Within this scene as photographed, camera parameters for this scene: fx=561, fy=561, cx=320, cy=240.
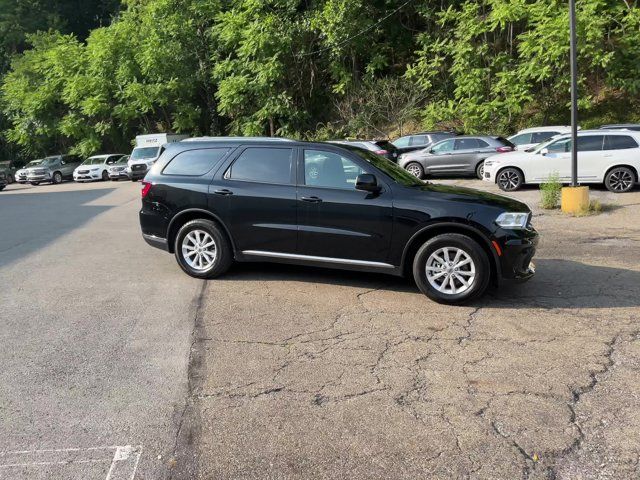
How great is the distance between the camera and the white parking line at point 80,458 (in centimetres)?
305

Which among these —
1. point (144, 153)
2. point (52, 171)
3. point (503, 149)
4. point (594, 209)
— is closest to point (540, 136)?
point (503, 149)

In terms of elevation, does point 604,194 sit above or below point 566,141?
below

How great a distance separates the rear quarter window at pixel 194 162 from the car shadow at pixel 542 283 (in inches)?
54.9

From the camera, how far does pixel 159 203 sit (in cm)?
724

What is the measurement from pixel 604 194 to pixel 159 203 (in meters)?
11.5

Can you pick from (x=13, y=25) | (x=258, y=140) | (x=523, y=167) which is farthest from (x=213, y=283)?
(x=13, y=25)

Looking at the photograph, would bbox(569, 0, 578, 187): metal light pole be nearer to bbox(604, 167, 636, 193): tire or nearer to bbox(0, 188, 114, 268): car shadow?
bbox(604, 167, 636, 193): tire

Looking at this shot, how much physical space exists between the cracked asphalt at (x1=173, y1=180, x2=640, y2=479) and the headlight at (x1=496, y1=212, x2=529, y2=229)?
812 millimetres

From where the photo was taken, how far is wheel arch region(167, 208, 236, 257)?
687 cm

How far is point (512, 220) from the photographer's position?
5773 millimetres

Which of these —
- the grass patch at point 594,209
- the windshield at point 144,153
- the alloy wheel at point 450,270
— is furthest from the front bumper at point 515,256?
the windshield at point 144,153

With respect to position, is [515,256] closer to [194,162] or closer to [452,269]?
[452,269]

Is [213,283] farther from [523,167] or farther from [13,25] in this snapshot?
[13,25]

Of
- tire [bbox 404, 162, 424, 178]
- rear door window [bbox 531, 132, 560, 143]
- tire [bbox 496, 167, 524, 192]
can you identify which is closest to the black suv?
tire [bbox 496, 167, 524, 192]
